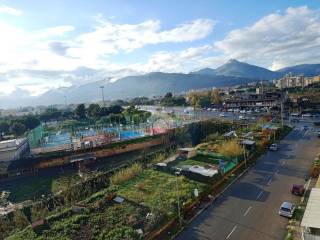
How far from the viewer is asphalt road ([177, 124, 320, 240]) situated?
16.1m

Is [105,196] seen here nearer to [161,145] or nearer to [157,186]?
A: [157,186]

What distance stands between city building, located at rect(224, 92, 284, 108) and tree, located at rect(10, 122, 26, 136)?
49.6m

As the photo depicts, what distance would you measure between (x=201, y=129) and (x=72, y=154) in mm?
19717

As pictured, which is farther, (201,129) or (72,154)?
(201,129)

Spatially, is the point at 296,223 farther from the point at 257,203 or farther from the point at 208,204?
the point at 208,204

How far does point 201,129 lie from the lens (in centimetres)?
4616

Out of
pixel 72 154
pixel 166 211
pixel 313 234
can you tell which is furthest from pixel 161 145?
pixel 313 234

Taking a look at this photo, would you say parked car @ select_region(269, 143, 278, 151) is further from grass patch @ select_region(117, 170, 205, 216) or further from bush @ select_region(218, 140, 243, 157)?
grass patch @ select_region(117, 170, 205, 216)

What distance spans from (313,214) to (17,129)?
2423 inches

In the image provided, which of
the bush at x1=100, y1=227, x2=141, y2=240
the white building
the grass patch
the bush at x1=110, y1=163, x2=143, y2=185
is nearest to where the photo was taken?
the bush at x1=100, y1=227, x2=141, y2=240

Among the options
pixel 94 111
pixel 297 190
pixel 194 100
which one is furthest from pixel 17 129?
pixel 297 190

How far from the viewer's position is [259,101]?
73000mm

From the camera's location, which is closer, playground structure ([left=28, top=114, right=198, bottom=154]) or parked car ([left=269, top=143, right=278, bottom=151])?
parked car ([left=269, top=143, right=278, bottom=151])

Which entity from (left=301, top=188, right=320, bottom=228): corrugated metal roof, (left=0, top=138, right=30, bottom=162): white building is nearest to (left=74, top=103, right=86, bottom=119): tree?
(left=0, top=138, right=30, bottom=162): white building
